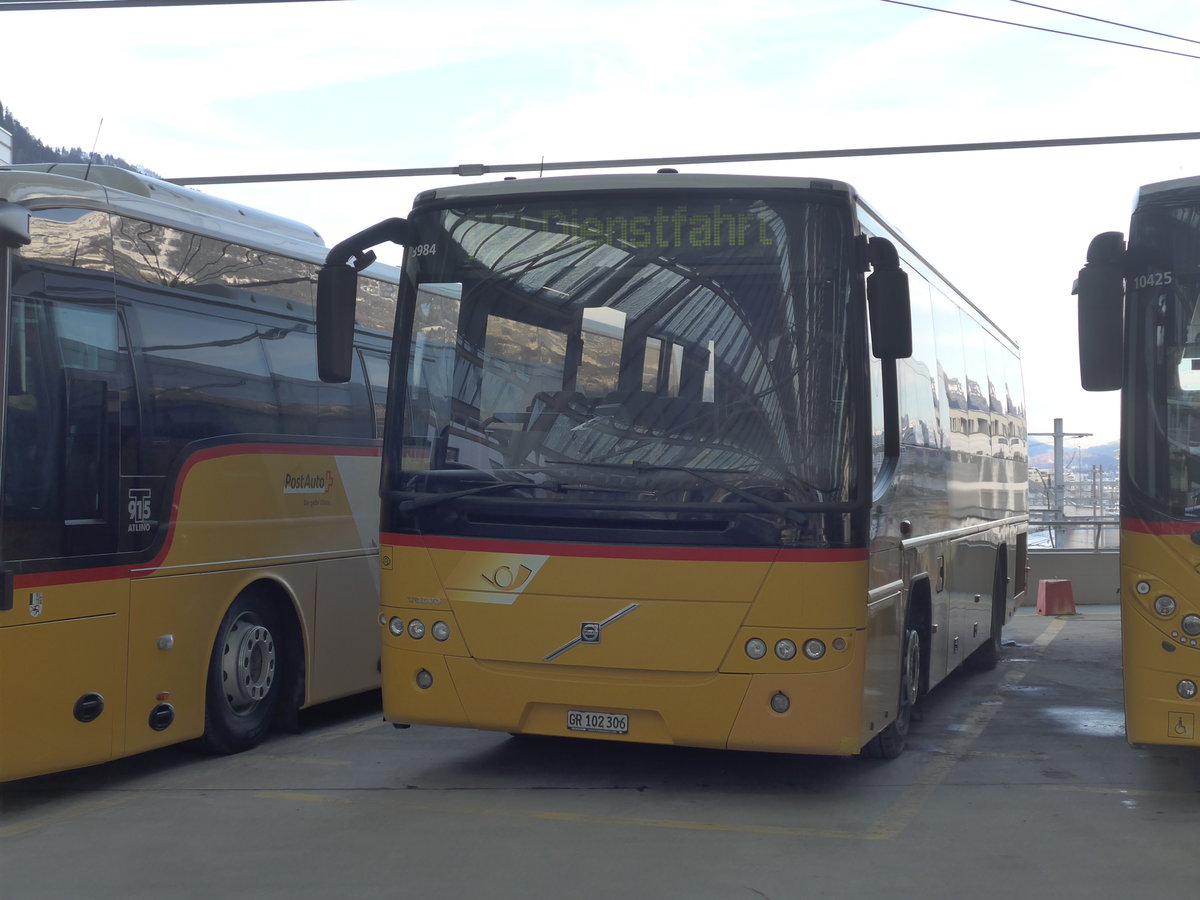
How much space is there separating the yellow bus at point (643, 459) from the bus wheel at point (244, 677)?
1525 mm

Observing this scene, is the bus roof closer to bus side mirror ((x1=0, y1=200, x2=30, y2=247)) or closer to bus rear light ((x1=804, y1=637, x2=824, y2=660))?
bus rear light ((x1=804, y1=637, x2=824, y2=660))

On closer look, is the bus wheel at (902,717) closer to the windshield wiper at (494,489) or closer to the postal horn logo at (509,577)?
the windshield wiper at (494,489)

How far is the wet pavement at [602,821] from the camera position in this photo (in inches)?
234

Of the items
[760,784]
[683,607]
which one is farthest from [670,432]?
[760,784]

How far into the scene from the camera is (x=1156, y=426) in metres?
7.30

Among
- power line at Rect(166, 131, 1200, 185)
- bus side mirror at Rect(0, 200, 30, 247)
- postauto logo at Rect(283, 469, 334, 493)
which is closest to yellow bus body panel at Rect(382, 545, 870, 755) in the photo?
postauto logo at Rect(283, 469, 334, 493)

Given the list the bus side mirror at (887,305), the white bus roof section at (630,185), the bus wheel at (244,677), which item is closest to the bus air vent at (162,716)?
the bus wheel at (244,677)

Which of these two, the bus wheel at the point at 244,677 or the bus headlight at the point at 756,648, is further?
the bus wheel at the point at 244,677

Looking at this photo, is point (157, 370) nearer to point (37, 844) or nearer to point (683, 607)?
point (37, 844)

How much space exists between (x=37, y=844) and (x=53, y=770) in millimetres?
624

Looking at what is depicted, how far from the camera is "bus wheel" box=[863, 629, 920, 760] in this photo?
28.0 ft

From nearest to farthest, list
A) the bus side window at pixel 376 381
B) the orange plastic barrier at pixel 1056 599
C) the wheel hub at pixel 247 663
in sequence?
the wheel hub at pixel 247 663
the bus side window at pixel 376 381
the orange plastic barrier at pixel 1056 599

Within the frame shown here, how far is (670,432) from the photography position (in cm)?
718

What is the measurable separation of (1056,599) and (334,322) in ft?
49.0
